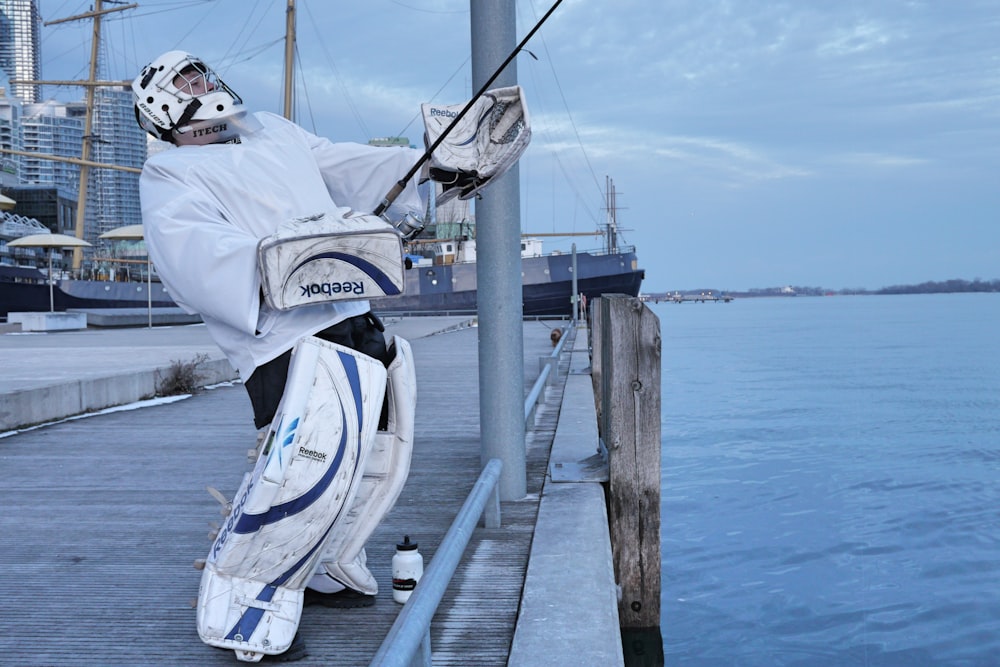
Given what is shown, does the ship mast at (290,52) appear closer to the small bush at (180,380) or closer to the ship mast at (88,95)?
the ship mast at (88,95)

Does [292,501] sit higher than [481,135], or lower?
lower

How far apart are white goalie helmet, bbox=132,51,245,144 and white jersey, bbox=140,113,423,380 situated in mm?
98

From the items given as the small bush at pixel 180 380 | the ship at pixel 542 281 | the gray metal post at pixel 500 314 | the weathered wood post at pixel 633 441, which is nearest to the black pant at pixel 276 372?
the gray metal post at pixel 500 314

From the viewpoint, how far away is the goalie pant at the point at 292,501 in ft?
8.20

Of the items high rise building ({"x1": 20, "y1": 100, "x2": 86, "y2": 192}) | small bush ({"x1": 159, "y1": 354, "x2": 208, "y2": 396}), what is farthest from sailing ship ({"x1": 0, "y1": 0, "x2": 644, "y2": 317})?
high rise building ({"x1": 20, "y1": 100, "x2": 86, "y2": 192})

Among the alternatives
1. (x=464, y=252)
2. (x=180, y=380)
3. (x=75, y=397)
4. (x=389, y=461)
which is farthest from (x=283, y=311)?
(x=464, y=252)

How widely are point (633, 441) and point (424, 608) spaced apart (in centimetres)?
283

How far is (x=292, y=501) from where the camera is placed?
252 centimetres

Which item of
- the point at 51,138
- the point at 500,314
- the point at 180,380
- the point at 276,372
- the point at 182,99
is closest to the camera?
the point at 276,372

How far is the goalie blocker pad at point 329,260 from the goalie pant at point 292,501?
159mm

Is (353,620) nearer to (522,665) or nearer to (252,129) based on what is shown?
(522,665)

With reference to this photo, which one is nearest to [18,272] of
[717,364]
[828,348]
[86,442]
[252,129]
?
[717,364]

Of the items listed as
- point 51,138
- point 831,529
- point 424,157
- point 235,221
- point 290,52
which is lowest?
point 831,529

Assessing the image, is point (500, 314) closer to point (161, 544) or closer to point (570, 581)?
point (570, 581)
